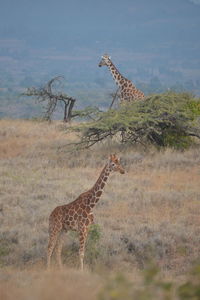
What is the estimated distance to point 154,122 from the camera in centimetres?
2200

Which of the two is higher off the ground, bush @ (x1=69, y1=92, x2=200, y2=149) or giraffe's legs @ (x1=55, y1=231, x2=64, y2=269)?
bush @ (x1=69, y1=92, x2=200, y2=149)

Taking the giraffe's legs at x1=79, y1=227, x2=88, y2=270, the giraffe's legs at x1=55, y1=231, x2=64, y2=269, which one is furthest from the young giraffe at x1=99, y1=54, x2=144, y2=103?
the giraffe's legs at x1=79, y1=227, x2=88, y2=270

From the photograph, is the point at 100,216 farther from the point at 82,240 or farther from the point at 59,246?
the point at 82,240

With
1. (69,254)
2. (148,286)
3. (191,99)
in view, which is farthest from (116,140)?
(148,286)

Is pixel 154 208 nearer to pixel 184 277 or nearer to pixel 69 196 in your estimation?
pixel 69 196

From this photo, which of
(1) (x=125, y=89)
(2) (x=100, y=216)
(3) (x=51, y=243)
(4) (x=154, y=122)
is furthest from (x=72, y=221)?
(1) (x=125, y=89)

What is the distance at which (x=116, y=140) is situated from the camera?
2559 centimetres

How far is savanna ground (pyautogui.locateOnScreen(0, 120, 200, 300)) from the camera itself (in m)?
9.18

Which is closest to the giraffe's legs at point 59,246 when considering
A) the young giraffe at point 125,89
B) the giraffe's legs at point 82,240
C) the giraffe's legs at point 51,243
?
the giraffe's legs at point 51,243

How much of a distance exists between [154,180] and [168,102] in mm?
4699

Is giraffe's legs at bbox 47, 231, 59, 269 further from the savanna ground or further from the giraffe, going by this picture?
the savanna ground

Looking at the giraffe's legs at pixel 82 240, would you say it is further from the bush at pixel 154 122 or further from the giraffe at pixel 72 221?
the bush at pixel 154 122

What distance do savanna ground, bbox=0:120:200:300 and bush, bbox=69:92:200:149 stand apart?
0.57 metres

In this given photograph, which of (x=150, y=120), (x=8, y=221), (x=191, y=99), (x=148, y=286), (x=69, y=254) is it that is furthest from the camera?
(x=191, y=99)
